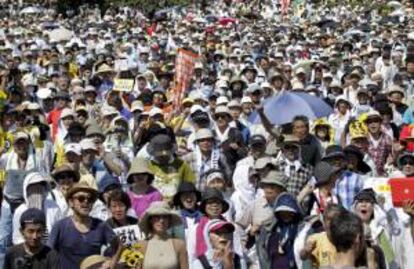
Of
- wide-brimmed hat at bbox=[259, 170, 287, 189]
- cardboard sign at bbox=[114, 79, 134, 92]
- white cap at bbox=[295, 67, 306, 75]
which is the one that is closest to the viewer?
wide-brimmed hat at bbox=[259, 170, 287, 189]

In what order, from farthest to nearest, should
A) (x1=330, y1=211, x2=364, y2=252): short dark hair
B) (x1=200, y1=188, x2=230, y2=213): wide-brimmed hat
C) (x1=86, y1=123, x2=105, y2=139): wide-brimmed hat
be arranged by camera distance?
(x1=86, y1=123, x2=105, y2=139): wide-brimmed hat < (x1=200, y1=188, x2=230, y2=213): wide-brimmed hat < (x1=330, y1=211, x2=364, y2=252): short dark hair

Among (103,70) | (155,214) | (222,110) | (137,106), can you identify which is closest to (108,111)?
(137,106)

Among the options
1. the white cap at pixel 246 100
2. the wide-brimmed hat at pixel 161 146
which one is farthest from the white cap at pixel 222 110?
the wide-brimmed hat at pixel 161 146

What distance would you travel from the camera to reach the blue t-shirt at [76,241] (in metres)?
7.12

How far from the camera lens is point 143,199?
8328 mm

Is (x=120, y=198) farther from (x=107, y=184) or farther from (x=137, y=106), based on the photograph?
(x=137, y=106)

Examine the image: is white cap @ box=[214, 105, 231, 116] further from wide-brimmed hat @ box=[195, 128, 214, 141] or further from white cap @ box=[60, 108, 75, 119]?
white cap @ box=[60, 108, 75, 119]

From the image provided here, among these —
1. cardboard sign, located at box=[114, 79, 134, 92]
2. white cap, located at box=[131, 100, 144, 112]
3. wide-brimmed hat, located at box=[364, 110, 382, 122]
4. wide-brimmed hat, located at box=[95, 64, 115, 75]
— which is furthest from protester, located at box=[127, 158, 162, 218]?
wide-brimmed hat, located at box=[95, 64, 115, 75]

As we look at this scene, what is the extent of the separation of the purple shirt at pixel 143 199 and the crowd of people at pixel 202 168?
0.04ft

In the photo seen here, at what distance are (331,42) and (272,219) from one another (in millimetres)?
17500

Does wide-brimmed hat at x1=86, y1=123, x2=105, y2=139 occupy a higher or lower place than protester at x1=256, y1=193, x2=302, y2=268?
higher

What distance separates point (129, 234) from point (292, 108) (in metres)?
4.04

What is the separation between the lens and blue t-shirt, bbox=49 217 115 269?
7.12 meters

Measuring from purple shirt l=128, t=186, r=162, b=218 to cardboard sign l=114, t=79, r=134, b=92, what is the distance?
5.91 metres
